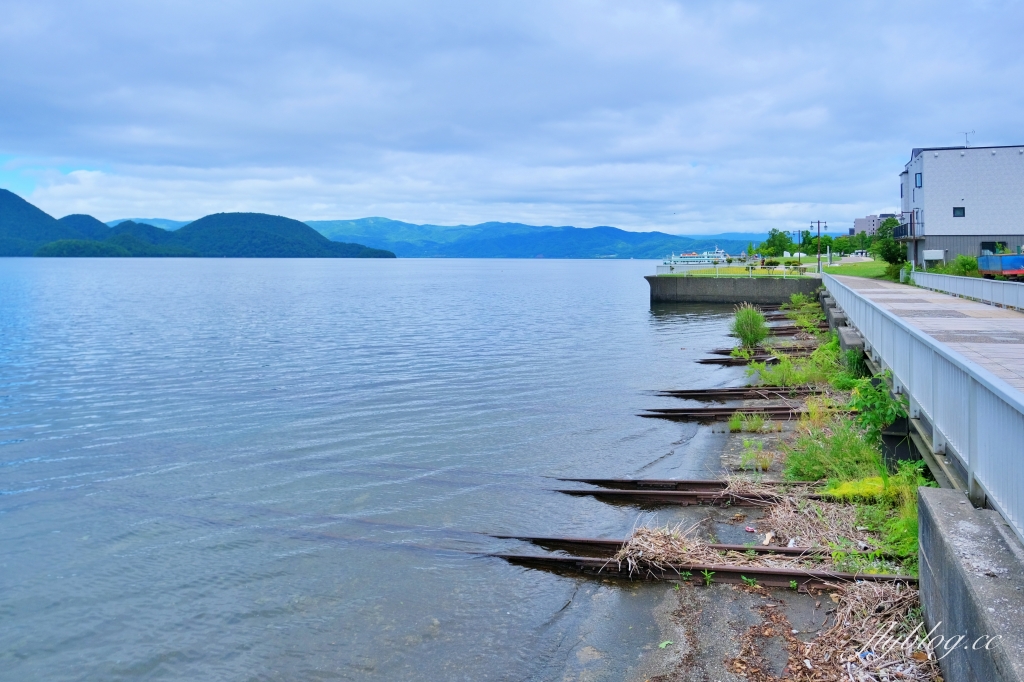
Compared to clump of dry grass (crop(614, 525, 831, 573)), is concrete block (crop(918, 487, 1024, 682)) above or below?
above

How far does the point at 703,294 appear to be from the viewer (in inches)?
2413

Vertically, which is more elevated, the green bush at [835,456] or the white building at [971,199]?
the white building at [971,199]

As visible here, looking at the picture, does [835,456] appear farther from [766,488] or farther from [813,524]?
[813,524]

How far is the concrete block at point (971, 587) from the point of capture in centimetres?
452

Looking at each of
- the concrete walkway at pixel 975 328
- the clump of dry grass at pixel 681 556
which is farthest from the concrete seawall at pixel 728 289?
the clump of dry grass at pixel 681 556

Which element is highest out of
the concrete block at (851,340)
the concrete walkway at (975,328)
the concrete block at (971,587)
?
the concrete walkway at (975,328)

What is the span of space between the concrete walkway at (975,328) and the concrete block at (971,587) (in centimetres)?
359

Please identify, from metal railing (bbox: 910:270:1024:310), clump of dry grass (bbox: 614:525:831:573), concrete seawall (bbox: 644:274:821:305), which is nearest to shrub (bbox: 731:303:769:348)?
metal railing (bbox: 910:270:1024:310)

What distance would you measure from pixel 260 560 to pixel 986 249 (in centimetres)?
6307

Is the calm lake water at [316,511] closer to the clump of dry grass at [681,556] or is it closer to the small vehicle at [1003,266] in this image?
the clump of dry grass at [681,556]

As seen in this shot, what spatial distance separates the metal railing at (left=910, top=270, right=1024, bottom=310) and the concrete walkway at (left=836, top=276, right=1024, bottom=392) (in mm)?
284

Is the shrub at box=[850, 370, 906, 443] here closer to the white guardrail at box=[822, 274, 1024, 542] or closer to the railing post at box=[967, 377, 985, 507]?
the white guardrail at box=[822, 274, 1024, 542]

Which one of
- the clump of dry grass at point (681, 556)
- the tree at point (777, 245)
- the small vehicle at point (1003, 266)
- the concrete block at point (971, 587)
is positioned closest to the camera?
the concrete block at point (971, 587)

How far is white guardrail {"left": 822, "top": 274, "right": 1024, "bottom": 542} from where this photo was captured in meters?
5.29
